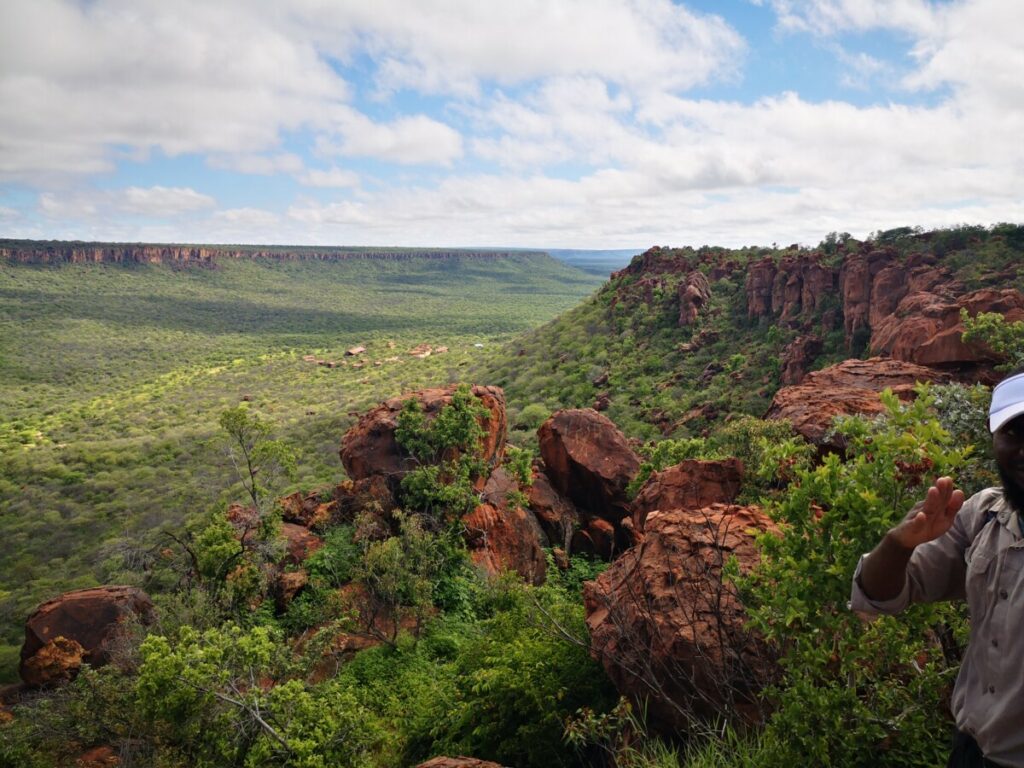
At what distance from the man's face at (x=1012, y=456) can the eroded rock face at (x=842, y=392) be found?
9822 mm

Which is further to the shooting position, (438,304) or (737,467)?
(438,304)

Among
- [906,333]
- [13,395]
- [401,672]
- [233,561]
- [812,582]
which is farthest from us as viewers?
[13,395]

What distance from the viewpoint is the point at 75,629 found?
14484 mm

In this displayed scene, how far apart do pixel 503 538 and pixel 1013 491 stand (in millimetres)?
16931

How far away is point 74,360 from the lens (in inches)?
2896

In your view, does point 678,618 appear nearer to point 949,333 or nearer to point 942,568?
point 942,568

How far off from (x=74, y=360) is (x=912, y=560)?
92212 mm

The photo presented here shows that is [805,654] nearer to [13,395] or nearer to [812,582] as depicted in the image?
[812,582]

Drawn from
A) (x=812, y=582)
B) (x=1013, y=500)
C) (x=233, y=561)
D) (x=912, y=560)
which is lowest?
(x=233, y=561)

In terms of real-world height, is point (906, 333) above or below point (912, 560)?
above

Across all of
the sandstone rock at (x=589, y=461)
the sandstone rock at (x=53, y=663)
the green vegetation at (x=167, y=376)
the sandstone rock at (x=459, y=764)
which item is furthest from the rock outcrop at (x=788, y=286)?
the sandstone rock at (x=53, y=663)

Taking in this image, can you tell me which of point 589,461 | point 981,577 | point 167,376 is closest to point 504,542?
point 589,461

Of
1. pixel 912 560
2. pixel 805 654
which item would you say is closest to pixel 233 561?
pixel 805 654

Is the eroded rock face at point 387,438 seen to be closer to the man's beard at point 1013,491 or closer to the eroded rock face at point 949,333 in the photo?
the eroded rock face at point 949,333
